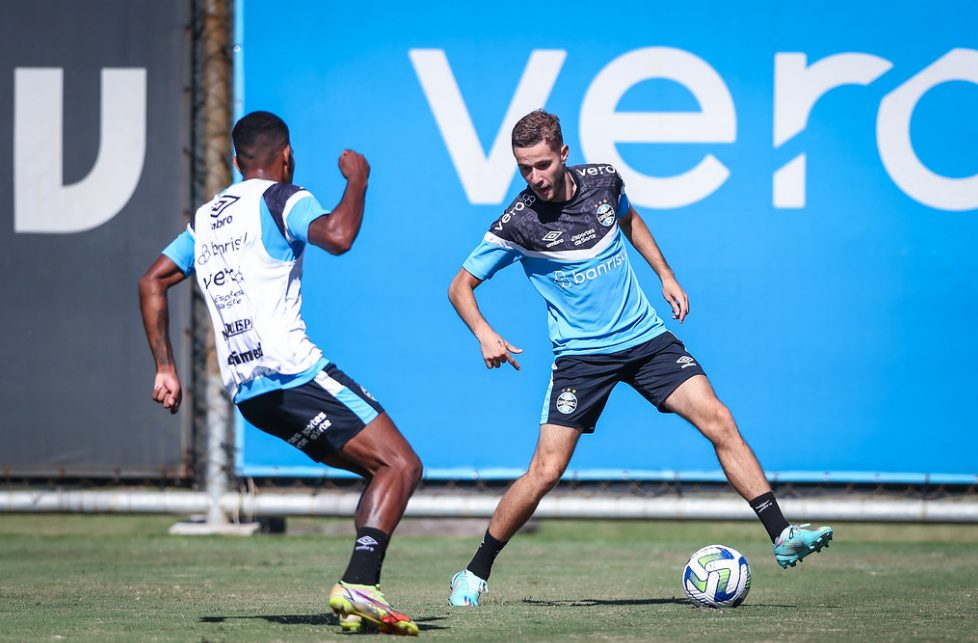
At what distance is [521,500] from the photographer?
659 centimetres

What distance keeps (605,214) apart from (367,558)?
2453 mm

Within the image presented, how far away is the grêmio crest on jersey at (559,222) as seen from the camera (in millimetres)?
6625

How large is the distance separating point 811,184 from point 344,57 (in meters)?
3.53

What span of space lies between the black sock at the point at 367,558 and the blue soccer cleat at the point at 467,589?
1.51 metres

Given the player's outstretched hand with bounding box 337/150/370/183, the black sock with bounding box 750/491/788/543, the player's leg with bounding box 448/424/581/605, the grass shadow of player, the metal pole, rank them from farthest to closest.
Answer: the metal pole
the player's leg with bounding box 448/424/581/605
the grass shadow of player
the black sock with bounding box 750/491/788/543
the player's outstretched hand with bounding box 337/150/370/183

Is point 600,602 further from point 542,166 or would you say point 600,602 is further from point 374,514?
point 542,166

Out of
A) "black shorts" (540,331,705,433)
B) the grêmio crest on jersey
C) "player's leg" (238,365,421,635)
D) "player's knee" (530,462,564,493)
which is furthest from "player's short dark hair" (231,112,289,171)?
"player's knee" (530,462,564,493)

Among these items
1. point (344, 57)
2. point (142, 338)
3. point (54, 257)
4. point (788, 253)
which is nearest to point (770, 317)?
point (788, 253)

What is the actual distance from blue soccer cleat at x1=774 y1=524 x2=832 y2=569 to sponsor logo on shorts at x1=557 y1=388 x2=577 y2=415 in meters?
1.15

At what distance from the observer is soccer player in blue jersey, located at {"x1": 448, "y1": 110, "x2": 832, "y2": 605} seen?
652 centimetres

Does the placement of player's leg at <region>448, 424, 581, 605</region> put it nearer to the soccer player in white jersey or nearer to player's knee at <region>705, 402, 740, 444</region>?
player's knee at <region>705, 402, 740, 444</region>

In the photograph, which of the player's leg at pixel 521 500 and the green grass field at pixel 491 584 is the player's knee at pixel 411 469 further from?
the player's leg at pixel 521 500

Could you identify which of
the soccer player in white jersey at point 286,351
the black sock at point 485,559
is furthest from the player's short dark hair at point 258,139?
the black sock at point 485,559

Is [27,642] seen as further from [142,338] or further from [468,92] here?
[468,92]
